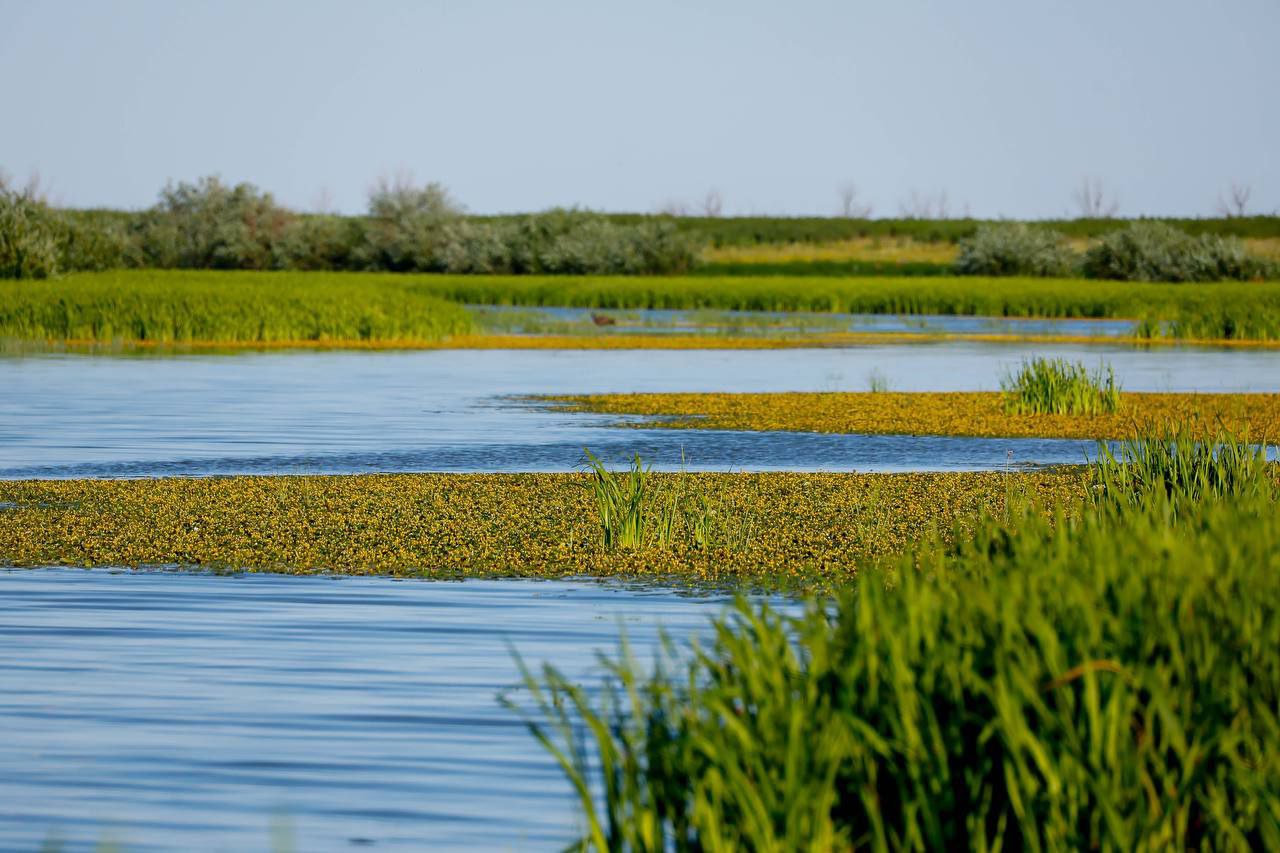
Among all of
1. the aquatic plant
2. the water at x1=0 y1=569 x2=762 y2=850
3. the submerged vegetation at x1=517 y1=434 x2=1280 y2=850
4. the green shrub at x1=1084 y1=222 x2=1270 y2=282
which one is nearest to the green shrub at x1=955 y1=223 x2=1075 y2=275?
the green shrub at x1=1084 y1=222 x2=1270 y2=282

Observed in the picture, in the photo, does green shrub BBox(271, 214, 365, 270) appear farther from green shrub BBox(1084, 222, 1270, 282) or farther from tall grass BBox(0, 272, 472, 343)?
tall grass BBox(0, 272, 472, 343)

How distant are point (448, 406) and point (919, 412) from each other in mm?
6328

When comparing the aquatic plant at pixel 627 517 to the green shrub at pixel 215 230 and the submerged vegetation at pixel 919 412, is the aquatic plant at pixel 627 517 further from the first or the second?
the green shrub at pixel 215 230

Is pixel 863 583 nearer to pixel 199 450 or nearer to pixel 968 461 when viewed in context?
pixel 968 461

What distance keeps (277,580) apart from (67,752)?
157 inches

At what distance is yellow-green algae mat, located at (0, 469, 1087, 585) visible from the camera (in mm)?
11742

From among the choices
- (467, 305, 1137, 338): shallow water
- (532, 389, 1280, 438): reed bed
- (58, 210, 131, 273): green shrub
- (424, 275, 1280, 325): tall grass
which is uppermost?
(58, 210, 131, 273): green shrub

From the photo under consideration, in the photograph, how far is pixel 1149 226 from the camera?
8369 centimetres

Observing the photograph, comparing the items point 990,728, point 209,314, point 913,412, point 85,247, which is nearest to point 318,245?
point 85,247

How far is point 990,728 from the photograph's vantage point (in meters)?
4.77

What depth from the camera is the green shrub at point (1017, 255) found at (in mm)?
85125

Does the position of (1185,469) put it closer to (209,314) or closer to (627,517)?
(627,517)

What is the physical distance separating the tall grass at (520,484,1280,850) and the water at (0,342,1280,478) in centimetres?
1239

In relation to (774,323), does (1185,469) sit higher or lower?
lower
